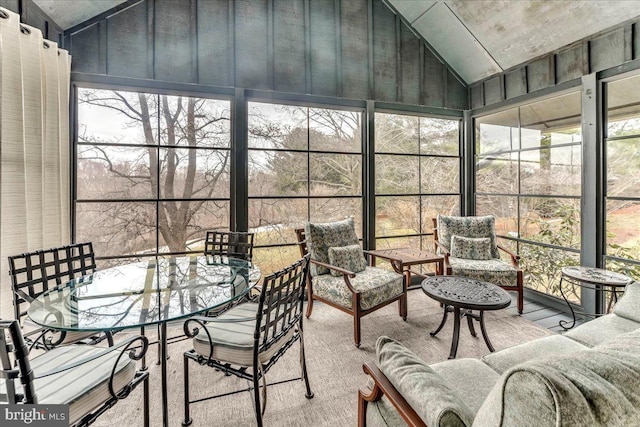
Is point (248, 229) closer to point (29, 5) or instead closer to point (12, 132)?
point (12, 132)

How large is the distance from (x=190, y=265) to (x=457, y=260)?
2887 millimetres

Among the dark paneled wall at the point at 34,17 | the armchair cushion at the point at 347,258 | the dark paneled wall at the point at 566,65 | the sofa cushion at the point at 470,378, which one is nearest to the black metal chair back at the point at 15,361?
the sofa cushion at the point at 470,378

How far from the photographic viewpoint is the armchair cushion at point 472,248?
11.5 feet

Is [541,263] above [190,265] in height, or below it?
below

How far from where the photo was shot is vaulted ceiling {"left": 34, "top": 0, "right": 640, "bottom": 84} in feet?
8.71

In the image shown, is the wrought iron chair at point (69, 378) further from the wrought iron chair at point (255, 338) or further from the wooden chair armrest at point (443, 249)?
the wooden chair armrest at point (443, 249)

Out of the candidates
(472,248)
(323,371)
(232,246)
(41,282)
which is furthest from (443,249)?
(41,282)

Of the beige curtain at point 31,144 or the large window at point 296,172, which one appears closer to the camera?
the beige curtain at point 31,144

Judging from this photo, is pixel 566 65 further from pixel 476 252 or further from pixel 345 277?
pixel 345 277

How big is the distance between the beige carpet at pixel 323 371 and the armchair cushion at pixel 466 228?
90 centimetres

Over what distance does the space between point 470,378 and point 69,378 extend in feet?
6.05

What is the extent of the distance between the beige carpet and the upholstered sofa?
2.46ft

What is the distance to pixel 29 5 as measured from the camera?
7.61 feet

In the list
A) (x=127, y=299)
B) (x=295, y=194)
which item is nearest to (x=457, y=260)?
(x=295, y=194)
